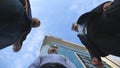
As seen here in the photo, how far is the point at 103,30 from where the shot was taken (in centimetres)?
421

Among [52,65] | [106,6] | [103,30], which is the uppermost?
[106,6]

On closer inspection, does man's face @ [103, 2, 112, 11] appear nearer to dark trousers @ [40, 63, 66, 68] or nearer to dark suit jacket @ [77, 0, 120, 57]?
dark suit jacket @ [77, 0, 120, 57]

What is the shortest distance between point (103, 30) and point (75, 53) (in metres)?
21.1

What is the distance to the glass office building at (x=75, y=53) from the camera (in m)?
21.8

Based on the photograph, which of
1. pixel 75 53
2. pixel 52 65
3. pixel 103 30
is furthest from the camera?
pixel 75 53

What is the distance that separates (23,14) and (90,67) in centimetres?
1748

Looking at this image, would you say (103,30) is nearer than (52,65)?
Yes

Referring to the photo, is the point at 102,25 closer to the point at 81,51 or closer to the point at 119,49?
the point at 119,49

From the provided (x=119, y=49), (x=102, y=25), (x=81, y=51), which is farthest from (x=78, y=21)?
(x=81, y=51)

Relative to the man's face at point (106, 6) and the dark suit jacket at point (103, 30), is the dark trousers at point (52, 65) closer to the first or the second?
the dark suit jacket at point (103, 30)

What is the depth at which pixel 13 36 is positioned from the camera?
3916 millimetres

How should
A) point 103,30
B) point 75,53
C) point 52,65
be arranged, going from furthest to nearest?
point 75,53
point 52,65
point 103,30

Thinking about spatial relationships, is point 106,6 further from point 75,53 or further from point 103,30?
point 75,53

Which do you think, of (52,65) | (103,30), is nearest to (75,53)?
(52,65)
